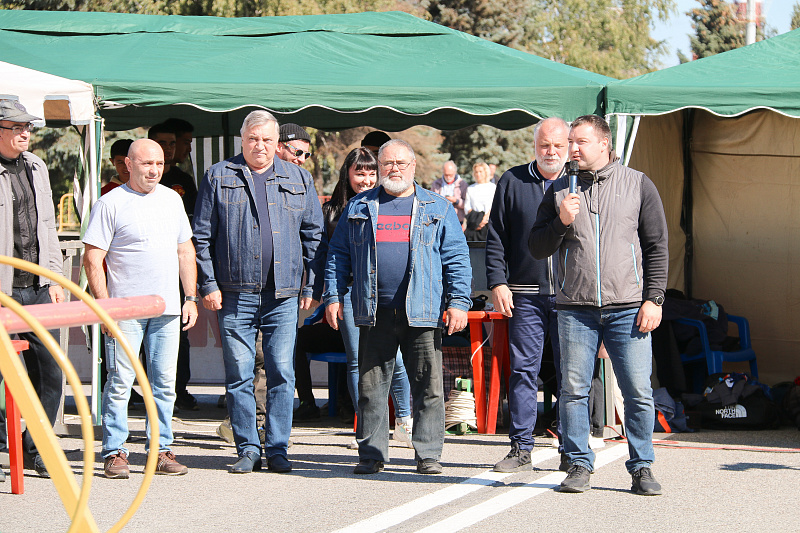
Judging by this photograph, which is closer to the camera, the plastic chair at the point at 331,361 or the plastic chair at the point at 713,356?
the plastic chair at the point at 331,361

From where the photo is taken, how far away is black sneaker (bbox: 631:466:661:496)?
539cm

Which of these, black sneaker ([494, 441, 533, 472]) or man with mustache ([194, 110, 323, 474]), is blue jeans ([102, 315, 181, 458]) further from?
black sneaker ([494, 441, 533, 472])

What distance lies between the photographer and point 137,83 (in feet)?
23.8

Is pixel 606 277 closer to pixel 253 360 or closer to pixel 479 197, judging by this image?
pixel 253 360

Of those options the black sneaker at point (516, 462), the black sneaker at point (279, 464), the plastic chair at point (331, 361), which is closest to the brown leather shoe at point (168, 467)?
the black sneaker at point (279, 464)

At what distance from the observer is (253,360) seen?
19.9ft

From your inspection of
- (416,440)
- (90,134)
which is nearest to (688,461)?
(416,440)

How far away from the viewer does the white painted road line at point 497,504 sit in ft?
15.8

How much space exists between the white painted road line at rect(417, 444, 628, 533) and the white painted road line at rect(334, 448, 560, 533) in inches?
7.2

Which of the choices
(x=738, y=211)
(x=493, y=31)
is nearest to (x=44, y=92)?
(x=738, y=211)

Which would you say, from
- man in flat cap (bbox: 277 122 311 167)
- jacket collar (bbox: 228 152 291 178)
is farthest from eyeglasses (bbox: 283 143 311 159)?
jacket collar (bbox: 228 152 291 178)

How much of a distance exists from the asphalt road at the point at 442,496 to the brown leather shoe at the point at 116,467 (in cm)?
5

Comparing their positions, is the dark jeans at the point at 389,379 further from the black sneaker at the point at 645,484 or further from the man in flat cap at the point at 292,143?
the man in flat cap at the point at 292,143

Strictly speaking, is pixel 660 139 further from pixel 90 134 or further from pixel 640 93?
pixel 90 134
